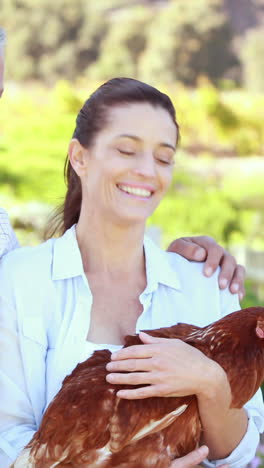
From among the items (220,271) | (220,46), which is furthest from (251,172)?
(220,271)

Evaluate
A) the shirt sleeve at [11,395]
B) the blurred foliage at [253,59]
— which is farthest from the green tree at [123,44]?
the shirt sleeve at [11,395]

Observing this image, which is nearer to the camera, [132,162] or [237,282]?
[132,162]

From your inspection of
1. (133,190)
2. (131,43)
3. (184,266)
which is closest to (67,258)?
(133,190)

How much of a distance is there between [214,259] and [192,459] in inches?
29.1

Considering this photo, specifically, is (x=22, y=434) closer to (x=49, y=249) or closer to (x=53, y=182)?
(x=49, y=249)

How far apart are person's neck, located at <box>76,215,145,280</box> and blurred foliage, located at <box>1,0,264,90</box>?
542 inches

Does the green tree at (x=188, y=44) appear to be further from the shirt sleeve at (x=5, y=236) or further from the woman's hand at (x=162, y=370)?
the woman's hand at (x=162, y=370)

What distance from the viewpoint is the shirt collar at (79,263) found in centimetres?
214

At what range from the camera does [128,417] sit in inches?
68.1

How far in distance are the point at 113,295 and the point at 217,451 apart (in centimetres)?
56

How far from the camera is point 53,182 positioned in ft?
33.2

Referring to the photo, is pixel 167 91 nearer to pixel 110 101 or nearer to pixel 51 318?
pixel 110 101

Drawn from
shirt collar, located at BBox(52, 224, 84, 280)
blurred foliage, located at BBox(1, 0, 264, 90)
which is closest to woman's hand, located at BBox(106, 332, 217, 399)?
shirt collar, located at BBox(52, 224, 84, 280)

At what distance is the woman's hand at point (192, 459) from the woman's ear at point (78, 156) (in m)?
0.93
